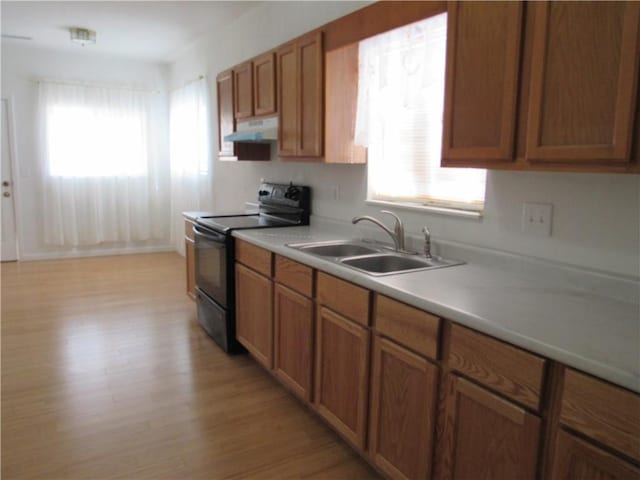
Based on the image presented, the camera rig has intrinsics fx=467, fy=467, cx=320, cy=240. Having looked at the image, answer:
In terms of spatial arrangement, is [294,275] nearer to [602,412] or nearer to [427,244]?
[427,244]

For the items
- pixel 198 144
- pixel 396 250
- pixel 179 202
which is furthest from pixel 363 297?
pixel 179 202

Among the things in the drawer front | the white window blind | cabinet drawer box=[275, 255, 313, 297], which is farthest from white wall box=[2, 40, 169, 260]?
cabinet drawer box=[275, 255, 313, 297]

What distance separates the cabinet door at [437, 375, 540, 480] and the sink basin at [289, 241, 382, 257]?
1163 millimetres

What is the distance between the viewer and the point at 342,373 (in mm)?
2100

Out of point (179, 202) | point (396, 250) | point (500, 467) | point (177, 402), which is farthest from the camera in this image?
point (179, 202)

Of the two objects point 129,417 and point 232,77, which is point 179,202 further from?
point 129,417

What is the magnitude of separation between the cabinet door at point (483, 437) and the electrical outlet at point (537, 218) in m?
0.75

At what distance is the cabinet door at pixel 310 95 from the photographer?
2.75m

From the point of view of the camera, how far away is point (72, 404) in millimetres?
2586

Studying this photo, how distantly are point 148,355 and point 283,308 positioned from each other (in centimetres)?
130

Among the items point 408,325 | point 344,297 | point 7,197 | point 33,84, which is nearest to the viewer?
point 408,325

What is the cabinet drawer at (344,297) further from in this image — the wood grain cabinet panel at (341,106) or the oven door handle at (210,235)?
the oven door handle at (210,235)

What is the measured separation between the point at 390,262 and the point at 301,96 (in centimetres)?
125

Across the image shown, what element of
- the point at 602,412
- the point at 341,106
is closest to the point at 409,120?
the point at 341,106
